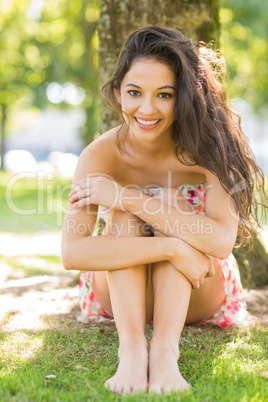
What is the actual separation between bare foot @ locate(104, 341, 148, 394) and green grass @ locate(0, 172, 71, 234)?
241 inches

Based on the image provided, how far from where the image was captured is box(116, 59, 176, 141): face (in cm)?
269

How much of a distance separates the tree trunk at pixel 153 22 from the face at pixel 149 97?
4.34 ft

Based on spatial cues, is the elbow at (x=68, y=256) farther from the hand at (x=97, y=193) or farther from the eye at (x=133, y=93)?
the eye at (x=133, y=93)

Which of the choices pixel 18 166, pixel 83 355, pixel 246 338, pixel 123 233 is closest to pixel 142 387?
pixel 83 355

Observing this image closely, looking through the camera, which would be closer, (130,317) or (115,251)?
(130,317)

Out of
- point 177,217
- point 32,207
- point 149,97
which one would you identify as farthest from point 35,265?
point 32,207

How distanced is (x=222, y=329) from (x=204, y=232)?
0.82m

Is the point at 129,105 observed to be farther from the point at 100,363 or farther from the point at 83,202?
the point at 100,363

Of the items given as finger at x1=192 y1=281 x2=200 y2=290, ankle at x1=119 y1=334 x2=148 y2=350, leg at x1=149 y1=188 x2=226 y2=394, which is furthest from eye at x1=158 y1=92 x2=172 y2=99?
ankle at x1=119 y1=334 x2=148 y2=350

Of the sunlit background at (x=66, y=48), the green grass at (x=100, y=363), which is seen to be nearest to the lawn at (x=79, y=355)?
the green grass at (x=100, y=363)

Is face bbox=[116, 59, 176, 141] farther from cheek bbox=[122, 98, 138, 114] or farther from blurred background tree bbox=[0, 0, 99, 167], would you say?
blurred background tree bbox=[0, 0, 99, 167]

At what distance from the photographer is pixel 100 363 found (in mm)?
2547

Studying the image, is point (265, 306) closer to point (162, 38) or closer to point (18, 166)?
point (162, 38)

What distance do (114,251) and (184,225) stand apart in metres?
0.41
